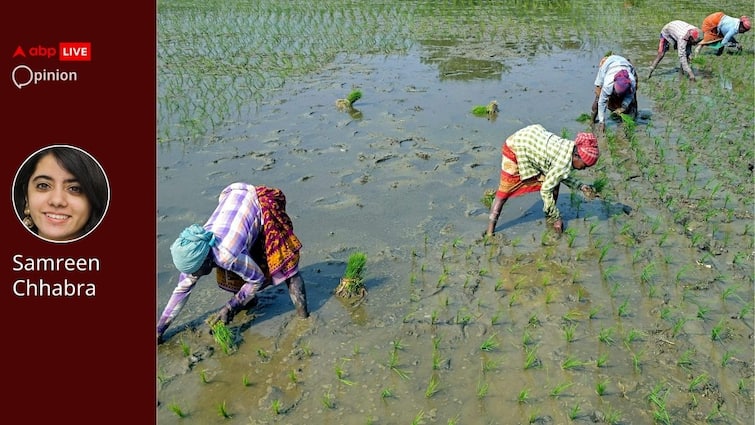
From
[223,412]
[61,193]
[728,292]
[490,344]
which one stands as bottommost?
[223,412]

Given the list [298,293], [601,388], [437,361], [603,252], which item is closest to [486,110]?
[603,252]

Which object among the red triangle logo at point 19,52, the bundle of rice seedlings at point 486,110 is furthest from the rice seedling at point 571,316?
the bundle of rice seedlings at point 486,110

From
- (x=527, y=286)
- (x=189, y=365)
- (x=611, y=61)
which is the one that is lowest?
(x=189, y=365)

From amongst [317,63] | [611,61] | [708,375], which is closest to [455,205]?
[708,375]

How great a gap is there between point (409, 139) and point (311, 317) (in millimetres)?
3650

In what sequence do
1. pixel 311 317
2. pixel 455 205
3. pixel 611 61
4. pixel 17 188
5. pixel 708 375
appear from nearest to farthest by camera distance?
pixel 17 188 < pixel 708 375 < pixel 311 317 < pixel 455 205 < pixel 611 61

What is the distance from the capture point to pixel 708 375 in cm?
331

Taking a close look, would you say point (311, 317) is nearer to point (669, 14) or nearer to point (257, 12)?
point (257, 12)

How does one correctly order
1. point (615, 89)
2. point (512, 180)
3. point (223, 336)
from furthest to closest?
point (615, 89), point (512, 180), point (223, 336)

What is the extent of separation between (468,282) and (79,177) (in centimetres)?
298

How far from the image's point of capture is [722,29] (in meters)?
9.90

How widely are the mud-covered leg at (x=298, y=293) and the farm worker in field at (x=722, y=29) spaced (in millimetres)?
9599

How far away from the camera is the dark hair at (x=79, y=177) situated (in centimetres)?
200

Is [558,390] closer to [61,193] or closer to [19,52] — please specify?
[61,193]
